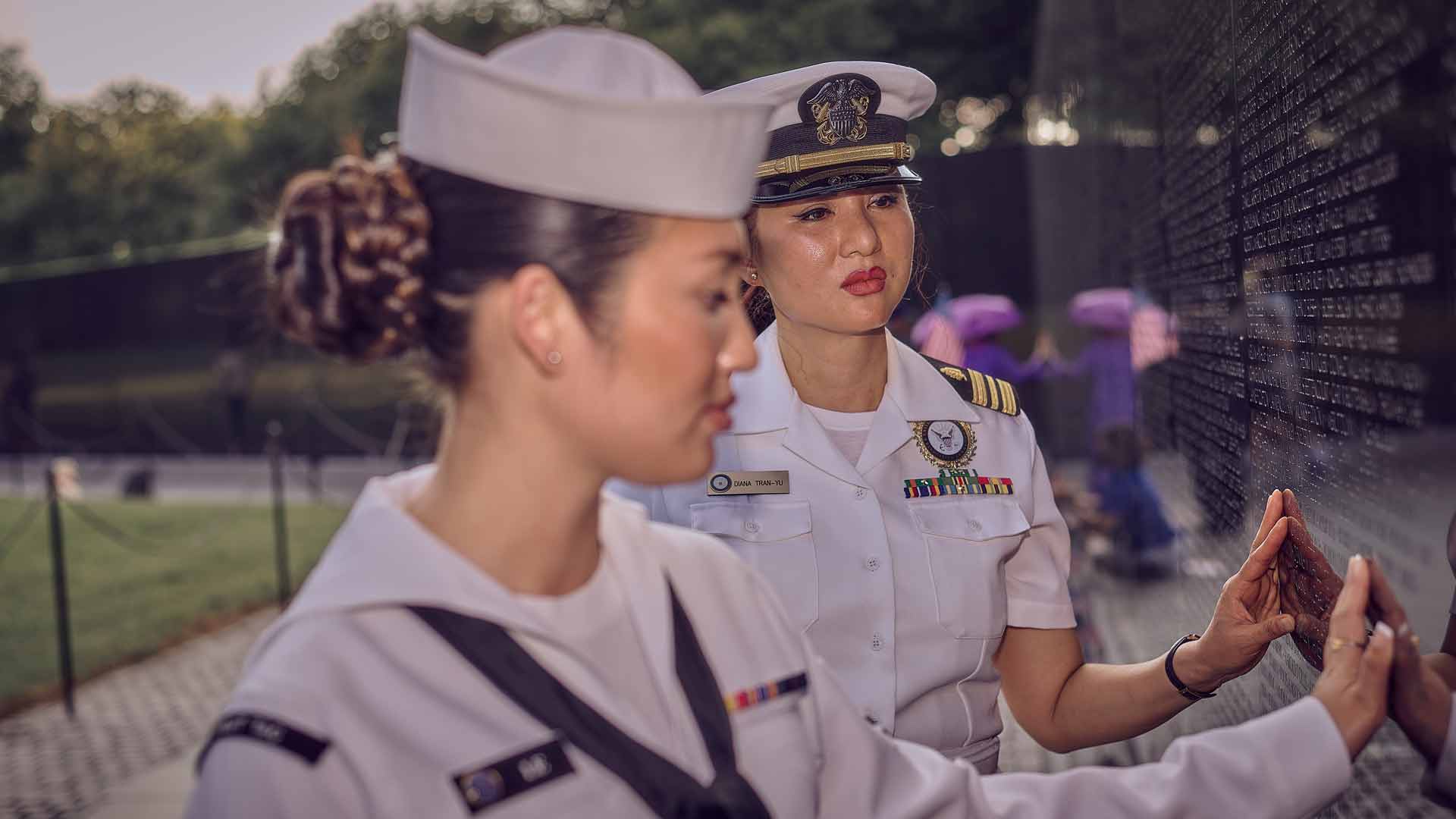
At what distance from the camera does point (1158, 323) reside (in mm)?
4438

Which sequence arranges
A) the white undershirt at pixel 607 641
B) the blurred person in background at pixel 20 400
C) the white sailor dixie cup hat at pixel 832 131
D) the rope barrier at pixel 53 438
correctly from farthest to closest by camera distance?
1. the blurred person in background at pixel 20 400
2. the rope barrier at pixel 53 438
3. the white sailor dixie cup hat at pixel 832 131
4. the white undershirt at pixel 607 641

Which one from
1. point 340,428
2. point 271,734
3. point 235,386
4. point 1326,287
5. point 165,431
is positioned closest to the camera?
point 271,734

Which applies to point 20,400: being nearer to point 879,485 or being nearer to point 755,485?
point 755,485

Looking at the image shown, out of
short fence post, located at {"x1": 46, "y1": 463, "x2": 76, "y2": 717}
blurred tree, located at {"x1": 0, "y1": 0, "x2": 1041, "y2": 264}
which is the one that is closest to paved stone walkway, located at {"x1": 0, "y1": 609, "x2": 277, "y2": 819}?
short fence post, located at {"x1": 46, "y1": 463, "x2": 76, "y2": 717}

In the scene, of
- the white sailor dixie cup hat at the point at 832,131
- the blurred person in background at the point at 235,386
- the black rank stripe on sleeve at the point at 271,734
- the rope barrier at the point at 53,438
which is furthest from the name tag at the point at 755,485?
the rope barrier at the point at 53,438

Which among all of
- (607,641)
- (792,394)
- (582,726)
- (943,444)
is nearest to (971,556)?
(943,444)

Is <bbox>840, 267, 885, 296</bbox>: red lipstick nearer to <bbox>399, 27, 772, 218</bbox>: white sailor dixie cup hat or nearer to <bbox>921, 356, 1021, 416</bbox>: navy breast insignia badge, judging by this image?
<bbox>921, 356, 1021, 416</bbox>: navy breast insignia badge

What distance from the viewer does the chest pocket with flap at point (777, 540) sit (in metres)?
2.42

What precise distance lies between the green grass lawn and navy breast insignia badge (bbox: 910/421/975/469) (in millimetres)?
6692

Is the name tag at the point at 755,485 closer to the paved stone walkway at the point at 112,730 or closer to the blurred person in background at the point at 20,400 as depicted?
the paved stone walkway at the point at 112,730

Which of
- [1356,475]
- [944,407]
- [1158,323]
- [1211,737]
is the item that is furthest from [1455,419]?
[1158,323]

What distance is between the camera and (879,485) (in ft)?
8.31

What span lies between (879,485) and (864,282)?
0.39 meters

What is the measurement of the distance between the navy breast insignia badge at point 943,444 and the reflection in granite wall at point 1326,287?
532 mm
